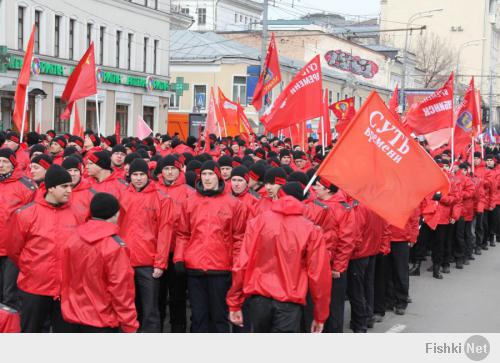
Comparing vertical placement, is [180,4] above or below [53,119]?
above

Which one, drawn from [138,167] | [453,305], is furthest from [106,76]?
[138,167]

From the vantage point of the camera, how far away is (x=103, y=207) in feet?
18.0

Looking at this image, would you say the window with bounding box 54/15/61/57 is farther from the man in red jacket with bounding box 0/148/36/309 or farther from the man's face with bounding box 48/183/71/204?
the man's face with bounding box 48/183/71/204

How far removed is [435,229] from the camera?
12922 millimetres

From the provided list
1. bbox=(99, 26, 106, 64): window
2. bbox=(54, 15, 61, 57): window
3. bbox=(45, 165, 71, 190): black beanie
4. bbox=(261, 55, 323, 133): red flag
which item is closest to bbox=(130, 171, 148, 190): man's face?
bbox=(45, 165, 71, 190): black beanie

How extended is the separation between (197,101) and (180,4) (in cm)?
4295

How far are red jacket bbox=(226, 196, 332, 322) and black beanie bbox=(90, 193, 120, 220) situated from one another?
111 centimetres

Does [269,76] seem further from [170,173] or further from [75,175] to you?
[75,175]

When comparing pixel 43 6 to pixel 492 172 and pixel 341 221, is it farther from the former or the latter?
pixel 341 221

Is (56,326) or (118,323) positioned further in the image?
(56,326)

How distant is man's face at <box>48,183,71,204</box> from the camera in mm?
6336

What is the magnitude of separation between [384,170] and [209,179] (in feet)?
5.91

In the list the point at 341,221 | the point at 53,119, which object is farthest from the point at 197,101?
the point at 341,221

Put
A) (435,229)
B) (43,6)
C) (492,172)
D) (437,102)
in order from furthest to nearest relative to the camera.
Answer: (43,6) < (492,172) < (437,102) < (435,229)
